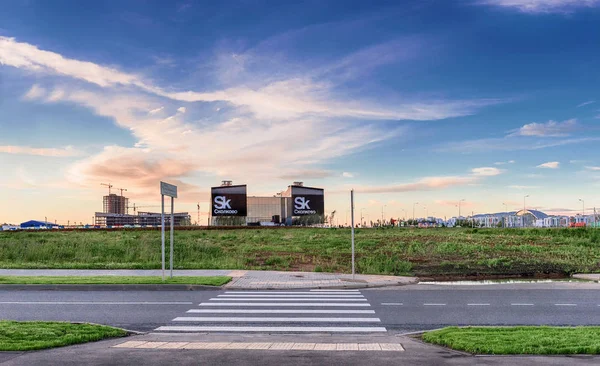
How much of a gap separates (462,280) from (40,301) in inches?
601

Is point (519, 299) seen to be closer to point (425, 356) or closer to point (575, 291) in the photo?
point (575, 291)

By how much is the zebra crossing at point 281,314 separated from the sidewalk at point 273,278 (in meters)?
1.64

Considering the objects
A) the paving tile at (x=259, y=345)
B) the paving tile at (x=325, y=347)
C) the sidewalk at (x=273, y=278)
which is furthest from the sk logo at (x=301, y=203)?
the paving tile at (x=325, y=347)

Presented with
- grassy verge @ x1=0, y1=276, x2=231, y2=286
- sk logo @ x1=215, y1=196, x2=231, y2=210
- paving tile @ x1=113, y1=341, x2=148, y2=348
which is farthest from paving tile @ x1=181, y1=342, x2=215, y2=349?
sk logo @ x1=215, y1=196, x2=231, y2=210

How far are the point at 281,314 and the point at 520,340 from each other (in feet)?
19.2

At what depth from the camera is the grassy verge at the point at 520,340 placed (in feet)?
26.7

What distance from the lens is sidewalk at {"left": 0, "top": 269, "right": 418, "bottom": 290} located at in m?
18.4

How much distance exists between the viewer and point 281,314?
13.0 metres

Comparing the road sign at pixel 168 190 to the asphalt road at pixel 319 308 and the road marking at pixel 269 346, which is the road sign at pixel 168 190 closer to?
the asphalt road at pixel 319 308

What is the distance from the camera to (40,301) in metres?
15.5

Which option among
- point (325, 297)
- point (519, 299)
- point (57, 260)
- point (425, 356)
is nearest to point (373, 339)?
point (425, 356)

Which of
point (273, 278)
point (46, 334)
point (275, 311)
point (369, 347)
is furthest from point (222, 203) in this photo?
point (369, 347)

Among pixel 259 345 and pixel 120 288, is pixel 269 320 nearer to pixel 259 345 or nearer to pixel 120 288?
pixel 259 345

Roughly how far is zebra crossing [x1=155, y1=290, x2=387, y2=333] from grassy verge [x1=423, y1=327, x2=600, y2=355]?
200cm
